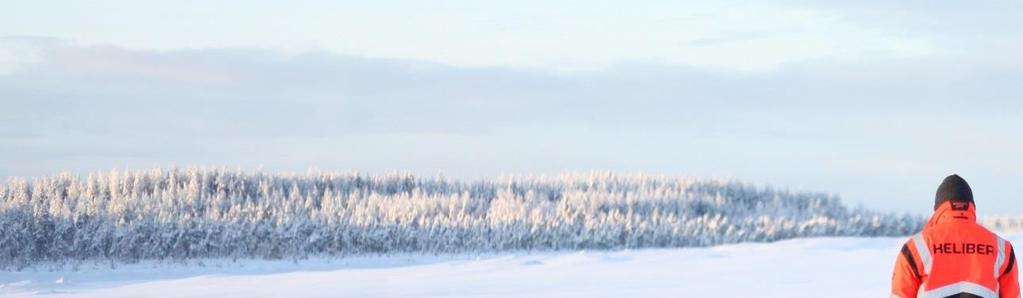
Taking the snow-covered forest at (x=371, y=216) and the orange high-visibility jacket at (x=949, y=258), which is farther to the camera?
the snow-covered forest at (x=371, y=216)

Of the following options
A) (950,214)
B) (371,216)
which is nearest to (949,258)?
(950,214)

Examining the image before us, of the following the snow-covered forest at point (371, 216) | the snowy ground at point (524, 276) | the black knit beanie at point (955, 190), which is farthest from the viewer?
the snow-covered forest at point (371, 216)

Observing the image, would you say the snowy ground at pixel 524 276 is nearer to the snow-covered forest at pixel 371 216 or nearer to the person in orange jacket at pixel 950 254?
the snow-covered forest at pixel 371 216

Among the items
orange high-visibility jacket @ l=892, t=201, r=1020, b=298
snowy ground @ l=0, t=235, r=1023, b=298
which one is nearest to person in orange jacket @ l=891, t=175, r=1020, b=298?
orange high-visibility jacket @ l=892, t=201, r=1020, b=298

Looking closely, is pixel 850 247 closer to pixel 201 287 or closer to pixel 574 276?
pixel 574 276

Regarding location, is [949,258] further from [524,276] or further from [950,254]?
[524,276]

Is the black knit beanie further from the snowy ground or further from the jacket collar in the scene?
the snowy ground

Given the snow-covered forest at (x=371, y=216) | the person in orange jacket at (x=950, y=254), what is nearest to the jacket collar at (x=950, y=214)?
the person in orange jacket at (x=950, y=254)

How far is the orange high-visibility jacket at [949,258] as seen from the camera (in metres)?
5.91

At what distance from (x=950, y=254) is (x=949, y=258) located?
0.06 ft

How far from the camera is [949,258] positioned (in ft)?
19.5

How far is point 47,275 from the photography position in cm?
1672

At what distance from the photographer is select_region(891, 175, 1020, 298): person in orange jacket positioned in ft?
19.4

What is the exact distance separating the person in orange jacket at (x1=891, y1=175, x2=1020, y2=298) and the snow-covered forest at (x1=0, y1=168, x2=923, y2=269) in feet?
44.7
